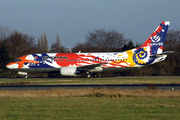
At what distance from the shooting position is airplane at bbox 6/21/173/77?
3584 cm

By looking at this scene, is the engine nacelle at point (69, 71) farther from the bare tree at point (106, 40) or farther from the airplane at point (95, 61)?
the bare tree at point (106, 40)

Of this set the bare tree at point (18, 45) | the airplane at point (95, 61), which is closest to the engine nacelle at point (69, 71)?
the airplane at point (95, 61)

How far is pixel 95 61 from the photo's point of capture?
3612 cm

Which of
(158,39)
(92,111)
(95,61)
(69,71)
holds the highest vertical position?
(158,39)

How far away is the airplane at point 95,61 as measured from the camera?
3584 cm

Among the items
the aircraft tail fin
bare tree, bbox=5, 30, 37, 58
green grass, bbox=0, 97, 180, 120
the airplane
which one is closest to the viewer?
green grass, bbox=0, 97, 180, 120

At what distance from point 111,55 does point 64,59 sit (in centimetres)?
649

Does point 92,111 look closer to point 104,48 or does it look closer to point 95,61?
point 95,61

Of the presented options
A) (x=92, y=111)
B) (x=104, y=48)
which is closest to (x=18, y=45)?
(x=104, y=48)

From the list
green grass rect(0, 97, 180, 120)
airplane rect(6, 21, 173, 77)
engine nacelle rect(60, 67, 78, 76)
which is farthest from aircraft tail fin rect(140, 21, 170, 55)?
green grass rect(0, 97, 180, 120)

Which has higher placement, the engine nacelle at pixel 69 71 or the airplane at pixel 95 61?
the airplane at pixel 95 61

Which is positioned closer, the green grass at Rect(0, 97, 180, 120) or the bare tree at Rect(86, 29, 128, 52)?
the green grass at Rect(0, 97, 180, 120)

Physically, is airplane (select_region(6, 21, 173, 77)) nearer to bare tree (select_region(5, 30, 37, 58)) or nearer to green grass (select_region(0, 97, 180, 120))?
bare tree (select_region(5, 30, 37, 58))

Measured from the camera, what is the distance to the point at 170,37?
2319 inches
